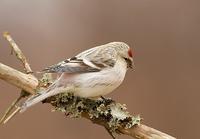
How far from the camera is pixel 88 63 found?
98 centimetres

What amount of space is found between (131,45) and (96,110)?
114 centimetres

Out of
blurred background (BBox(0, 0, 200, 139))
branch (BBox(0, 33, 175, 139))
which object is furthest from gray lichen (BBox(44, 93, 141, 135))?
blurred background (BBox(0, 0, 200, 139))

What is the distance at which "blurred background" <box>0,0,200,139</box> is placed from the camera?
1.94 m

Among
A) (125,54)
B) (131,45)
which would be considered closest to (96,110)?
(125,54)

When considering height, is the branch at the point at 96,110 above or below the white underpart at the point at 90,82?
below

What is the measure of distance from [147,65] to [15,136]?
60cm

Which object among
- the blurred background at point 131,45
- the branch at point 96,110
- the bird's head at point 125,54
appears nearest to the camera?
the branch at point 96,110

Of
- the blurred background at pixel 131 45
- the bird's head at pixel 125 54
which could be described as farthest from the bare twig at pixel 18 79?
the blurred background at pixel 131 45

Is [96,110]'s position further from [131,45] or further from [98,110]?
[131,45]

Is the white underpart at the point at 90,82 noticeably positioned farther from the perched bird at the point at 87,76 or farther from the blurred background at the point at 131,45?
the blurred background at the point at 131,45

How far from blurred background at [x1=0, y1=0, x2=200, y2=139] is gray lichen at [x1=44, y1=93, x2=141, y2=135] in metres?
0.93

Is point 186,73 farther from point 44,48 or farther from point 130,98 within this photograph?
point 44,48

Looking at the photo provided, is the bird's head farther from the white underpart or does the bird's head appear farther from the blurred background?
the blurred background

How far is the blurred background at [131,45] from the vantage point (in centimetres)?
194
